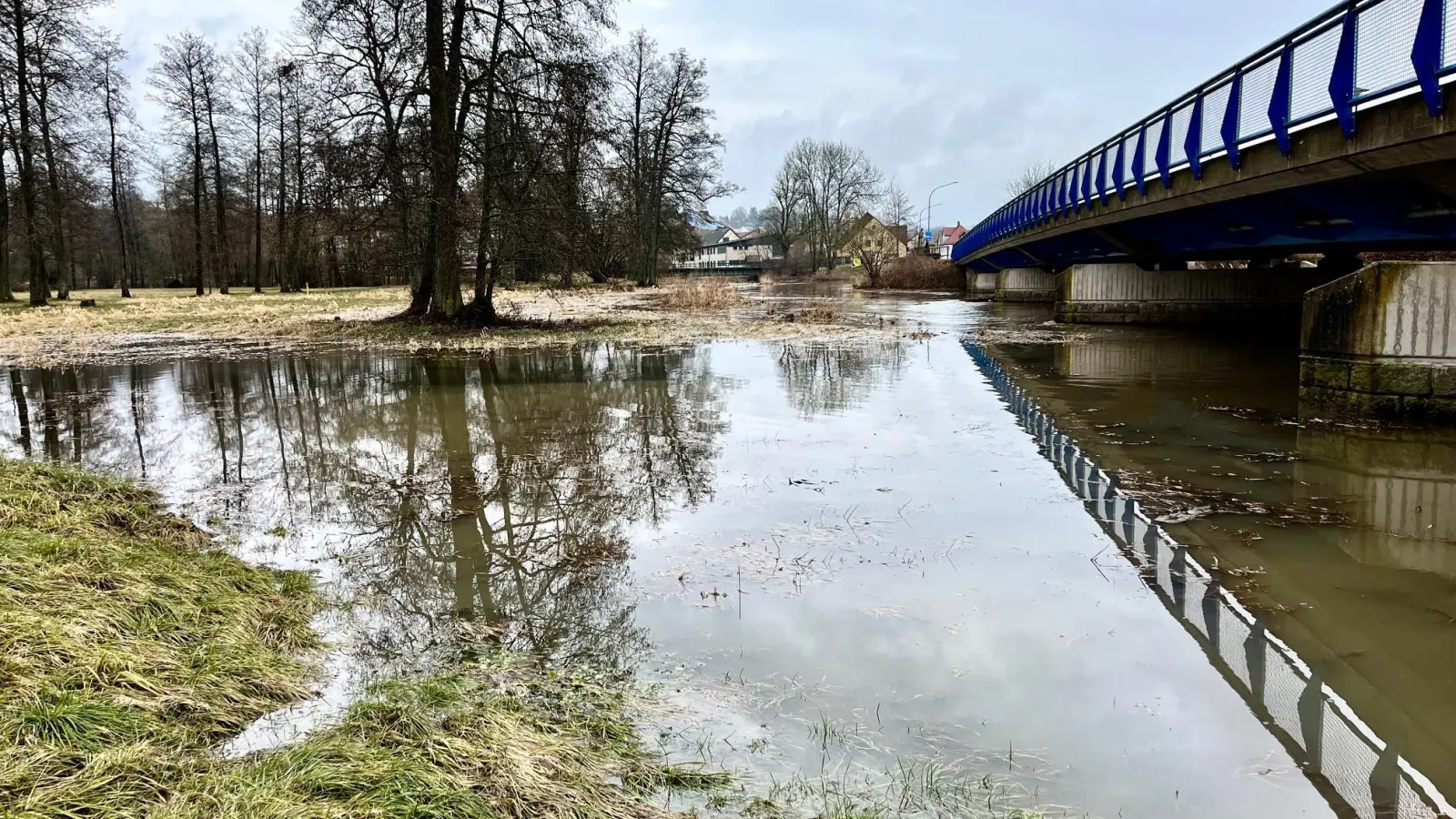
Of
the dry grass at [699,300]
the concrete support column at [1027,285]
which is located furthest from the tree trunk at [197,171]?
the concrete support column at [1027,285]

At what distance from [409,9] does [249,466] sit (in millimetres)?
16935

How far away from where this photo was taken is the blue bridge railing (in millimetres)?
8992

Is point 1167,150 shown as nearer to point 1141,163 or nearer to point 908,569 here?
point 1141,163

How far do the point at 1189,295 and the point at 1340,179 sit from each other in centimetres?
1359

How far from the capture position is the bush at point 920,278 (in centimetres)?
5669

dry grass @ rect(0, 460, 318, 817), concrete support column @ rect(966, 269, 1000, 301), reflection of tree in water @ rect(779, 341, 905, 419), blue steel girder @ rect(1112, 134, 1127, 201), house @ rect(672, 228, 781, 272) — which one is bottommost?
dry grass @ rect(0, 460, 318, 817)

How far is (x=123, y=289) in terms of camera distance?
4447 cm

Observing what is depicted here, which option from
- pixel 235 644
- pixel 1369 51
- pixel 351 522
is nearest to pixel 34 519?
pixel 351 522

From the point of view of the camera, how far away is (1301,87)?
11.9m

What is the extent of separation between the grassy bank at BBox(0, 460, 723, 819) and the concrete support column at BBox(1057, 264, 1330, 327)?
2459 cm

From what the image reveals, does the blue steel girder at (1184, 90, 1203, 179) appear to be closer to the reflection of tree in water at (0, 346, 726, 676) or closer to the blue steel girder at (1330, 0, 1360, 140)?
the blue steel girder at (1330, 0, 1360, 140)

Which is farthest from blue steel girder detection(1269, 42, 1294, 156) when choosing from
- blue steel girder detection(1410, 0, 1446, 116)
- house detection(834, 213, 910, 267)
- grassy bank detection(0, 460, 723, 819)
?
house detection(834, 213, 910, 267)

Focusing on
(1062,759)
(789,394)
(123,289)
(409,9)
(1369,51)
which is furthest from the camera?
(123,289)

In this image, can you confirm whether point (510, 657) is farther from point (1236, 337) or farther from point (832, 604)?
point (1236, 337)
